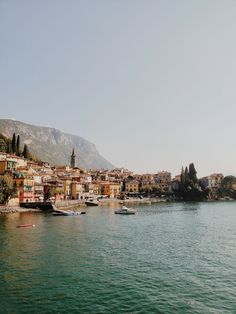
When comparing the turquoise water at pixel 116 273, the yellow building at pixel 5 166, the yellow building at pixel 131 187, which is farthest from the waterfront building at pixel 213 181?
the turquoise water at pixel 116 273

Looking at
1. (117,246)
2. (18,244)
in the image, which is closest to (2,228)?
(18,244)

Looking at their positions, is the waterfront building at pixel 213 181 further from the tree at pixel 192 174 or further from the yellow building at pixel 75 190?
the yellow building at pixel 75 190

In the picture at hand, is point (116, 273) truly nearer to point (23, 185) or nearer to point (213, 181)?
point (23, 185)

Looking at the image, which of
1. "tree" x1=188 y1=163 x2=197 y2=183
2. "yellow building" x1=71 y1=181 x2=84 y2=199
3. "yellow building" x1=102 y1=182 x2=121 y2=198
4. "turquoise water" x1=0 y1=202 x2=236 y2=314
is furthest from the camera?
"tree" x1=188 y1=163 x2=197 y2=183

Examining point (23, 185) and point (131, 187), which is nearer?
point (23, 185)

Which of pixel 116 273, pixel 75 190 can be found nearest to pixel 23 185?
pixel 75 190

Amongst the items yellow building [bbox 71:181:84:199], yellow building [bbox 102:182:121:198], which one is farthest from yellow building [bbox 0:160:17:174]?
yellow building [bbox 102:182:121:198]

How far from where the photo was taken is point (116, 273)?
28.5m

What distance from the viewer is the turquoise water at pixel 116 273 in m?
22.1

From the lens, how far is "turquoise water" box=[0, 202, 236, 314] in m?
22.1

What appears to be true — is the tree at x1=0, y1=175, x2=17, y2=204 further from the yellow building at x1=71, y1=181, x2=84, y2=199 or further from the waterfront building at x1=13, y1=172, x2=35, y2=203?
the yellow building at x1=71, y1=181, x2=84, y2=199

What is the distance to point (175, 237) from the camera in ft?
154

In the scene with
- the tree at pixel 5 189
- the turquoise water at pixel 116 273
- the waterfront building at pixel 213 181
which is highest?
the waterfront building at pixel 213 181

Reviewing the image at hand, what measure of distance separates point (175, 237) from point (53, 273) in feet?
72.0
